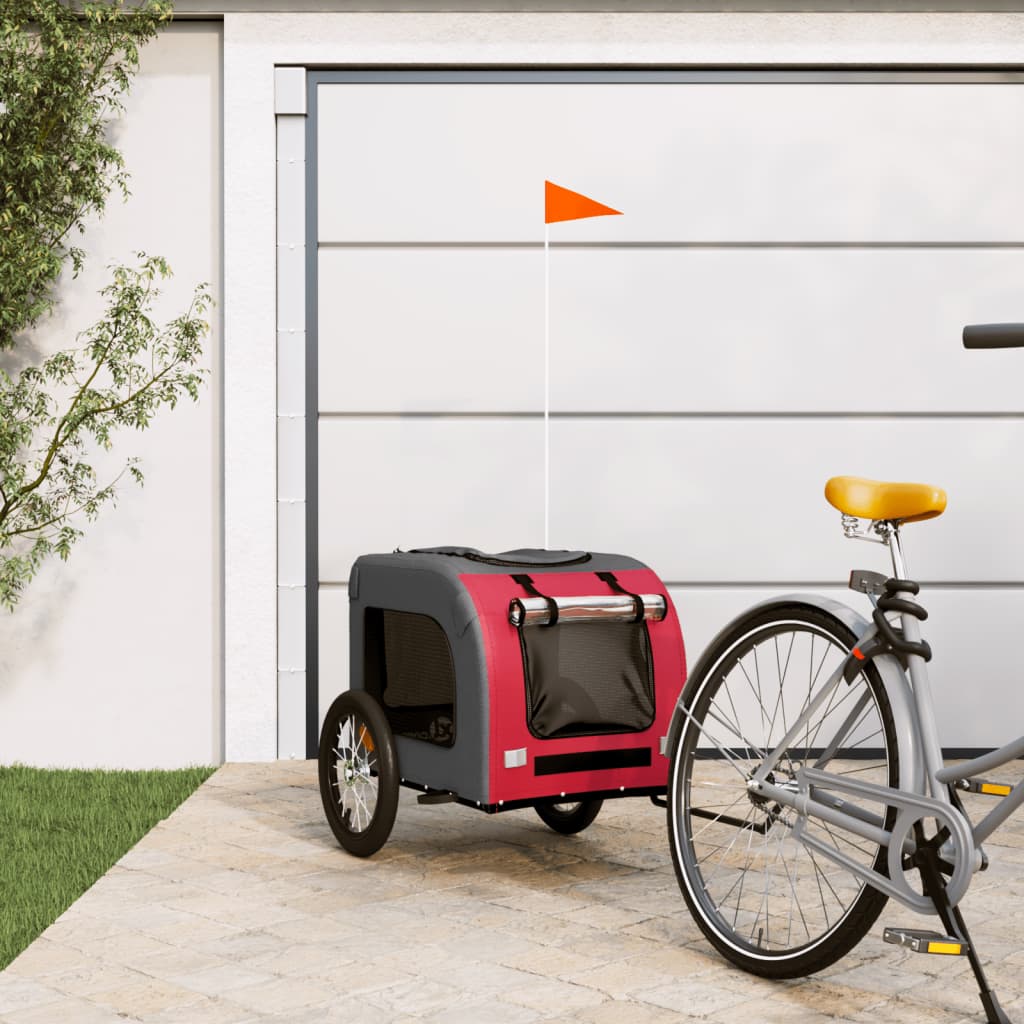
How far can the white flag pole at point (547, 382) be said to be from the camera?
223 inches

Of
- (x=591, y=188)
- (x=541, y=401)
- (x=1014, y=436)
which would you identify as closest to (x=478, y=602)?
(x=541, y=401)

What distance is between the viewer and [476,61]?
18.3 ft

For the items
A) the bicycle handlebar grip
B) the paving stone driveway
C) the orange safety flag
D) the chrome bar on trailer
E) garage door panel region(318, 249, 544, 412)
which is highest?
the orange safety flag

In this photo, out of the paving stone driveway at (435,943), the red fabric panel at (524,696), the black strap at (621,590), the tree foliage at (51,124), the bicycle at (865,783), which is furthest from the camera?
the tree foliage at (51,124)

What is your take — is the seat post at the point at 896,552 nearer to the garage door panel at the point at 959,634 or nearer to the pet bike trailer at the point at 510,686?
the pet bike trailer at the point at 510,686

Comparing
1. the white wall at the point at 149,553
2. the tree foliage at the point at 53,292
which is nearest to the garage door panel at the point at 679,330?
the white wall at the point at 149,553

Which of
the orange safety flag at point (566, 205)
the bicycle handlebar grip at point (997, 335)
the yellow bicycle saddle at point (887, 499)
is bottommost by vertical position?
the yellow bicycle saddle at point (887, 499)

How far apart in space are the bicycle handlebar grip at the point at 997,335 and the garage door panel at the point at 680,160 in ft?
10.2

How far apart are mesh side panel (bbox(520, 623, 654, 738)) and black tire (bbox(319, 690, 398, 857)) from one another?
52cm

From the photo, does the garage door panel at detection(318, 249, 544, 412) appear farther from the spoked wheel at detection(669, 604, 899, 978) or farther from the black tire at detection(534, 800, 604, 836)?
the spoked wheel at detection(669, 604, 899, 978)

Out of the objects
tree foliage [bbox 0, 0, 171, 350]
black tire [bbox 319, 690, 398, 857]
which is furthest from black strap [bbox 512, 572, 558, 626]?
tree foliage [bbox 0, 0, 171, 350]

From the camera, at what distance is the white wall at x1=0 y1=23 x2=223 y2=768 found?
561 cm

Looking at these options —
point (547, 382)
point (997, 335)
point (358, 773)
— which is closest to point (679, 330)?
point (547, 382)

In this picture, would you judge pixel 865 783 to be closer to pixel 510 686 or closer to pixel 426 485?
pixel 510 686
